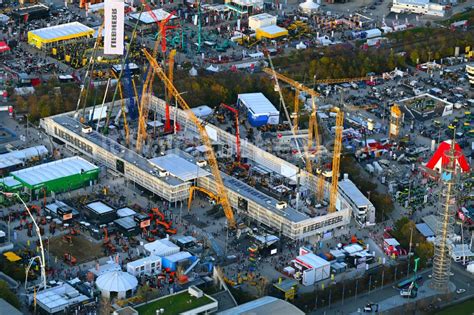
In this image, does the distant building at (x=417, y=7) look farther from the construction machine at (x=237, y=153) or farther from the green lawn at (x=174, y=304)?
the green lawn at (x=174, y=304)

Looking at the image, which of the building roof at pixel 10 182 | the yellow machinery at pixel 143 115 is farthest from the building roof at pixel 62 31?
the building roof at pixel 10 182

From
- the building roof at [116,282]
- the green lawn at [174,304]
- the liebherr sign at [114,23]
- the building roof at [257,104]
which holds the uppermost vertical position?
the liebherr sign at [114,23]

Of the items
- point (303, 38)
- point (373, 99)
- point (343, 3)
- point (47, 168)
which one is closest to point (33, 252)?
point (47, 168)

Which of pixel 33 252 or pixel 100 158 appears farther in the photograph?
pixel 100 158

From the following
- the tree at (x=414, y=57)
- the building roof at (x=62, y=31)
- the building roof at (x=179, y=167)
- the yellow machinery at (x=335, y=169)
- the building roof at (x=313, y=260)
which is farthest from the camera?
the building roof at (x=62, y=31)

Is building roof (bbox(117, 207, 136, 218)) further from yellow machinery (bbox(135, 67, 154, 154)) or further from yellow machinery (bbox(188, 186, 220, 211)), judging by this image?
yellow machinery (bbox(135, 67, 154, 154))

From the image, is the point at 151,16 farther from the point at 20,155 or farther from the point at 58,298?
the point at 58,298

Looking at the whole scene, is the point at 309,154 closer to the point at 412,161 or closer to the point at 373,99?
the point at 412,161

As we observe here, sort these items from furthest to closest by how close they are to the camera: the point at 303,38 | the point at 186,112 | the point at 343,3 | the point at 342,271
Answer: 1. the point at 343,3
2. the point at 303,38
3. the point at 186,112
4. the point at 342,271
